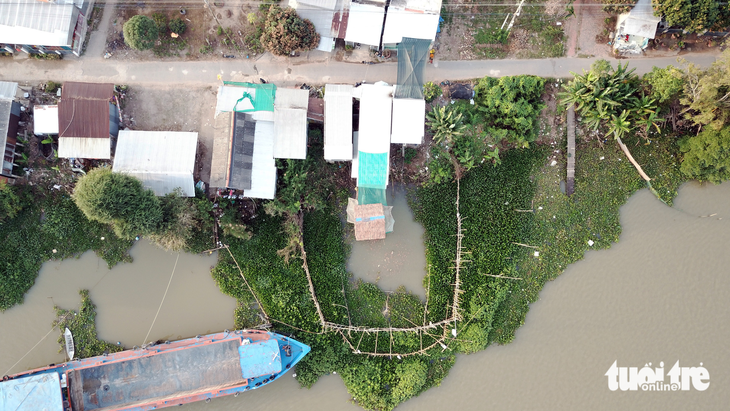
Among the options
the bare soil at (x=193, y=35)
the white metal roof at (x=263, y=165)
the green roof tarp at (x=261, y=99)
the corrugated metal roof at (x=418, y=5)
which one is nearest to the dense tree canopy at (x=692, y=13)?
the corrugated metal roof at (x=418, y=5)

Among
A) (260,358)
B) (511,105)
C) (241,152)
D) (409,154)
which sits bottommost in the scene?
(260,358)

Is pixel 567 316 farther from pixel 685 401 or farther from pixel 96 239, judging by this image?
pixel 96 239

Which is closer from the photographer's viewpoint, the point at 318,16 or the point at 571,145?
the point at 318,16

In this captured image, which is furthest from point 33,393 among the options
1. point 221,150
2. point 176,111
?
point 176,111

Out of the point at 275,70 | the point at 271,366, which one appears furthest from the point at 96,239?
the point at 275,70

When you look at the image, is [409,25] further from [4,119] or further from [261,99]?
[4,119]

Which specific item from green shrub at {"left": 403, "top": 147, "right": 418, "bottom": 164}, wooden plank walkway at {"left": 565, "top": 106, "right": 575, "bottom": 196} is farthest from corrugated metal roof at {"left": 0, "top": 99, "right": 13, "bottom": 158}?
wooden plank walkway at {"left": 565, "top": 106, "right": 575, "bottom": 196}

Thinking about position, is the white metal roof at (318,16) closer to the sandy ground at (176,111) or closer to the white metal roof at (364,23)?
the white metal roof at (364,23)
